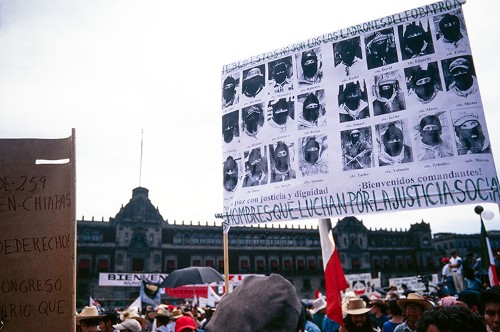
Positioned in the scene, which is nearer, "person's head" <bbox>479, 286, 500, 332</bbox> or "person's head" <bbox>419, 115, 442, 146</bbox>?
"person's head" <bbox>479, 286, 500, 332</bbox>

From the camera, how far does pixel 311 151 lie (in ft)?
12.3

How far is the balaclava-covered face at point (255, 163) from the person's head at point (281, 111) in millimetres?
393

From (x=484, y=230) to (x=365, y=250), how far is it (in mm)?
53747

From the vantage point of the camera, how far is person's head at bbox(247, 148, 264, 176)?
13.1ft

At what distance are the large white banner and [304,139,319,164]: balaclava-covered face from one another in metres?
0.01

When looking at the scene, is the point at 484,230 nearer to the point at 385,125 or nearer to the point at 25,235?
the point at 385,125

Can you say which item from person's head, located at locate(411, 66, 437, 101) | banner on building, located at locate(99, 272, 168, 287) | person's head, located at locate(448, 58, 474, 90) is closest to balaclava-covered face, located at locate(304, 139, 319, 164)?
person's head, located at locate(411, 66, 437, 101)

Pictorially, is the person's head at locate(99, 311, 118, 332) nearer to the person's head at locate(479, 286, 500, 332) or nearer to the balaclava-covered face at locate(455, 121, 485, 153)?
the person's head at locate(479, 286, 500, 332)

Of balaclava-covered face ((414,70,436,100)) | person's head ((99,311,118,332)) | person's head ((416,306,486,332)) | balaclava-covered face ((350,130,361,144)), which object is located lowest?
person's head ((99,311,118,332))

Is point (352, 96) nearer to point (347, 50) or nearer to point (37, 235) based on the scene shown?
point (347, 50)

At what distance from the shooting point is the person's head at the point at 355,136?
3611mm

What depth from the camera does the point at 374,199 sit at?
338cm

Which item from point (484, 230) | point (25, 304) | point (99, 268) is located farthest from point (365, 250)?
point (25, 304)

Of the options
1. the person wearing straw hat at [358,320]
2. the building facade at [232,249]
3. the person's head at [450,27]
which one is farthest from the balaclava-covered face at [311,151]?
the building facade at [232,249]
